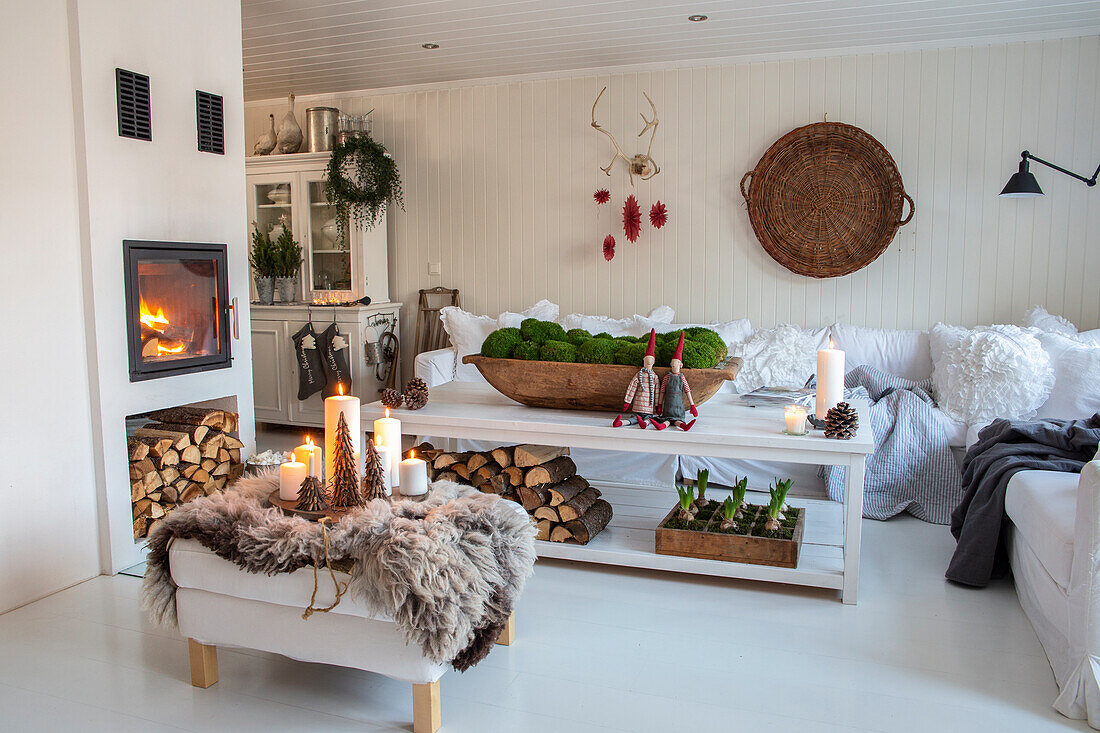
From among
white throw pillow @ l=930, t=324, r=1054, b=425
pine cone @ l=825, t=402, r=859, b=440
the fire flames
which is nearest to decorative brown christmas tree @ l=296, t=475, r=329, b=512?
the fire flames

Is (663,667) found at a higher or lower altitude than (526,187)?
lower

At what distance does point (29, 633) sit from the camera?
8.66ft

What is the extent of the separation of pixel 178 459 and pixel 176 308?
2.05 ft

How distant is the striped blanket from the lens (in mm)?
3781

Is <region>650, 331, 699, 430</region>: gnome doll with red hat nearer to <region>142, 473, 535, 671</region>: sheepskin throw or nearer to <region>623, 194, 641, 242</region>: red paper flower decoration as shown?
<region>142, 473, 535, 671</region>: sheepskin throw

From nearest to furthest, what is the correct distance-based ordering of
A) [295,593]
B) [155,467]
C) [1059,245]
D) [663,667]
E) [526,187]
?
[295,593] < [663,667] < [155,467] < [1059,245] < [526,187]

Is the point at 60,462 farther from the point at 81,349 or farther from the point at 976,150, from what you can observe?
the point at 976,150

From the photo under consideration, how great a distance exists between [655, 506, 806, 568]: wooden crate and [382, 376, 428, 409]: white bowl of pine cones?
102 centimetres

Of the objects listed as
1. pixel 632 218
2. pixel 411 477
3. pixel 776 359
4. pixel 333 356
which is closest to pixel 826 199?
pixel 776 359

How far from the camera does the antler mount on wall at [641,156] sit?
5094mm

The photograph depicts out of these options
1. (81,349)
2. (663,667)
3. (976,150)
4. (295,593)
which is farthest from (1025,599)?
(81,349)

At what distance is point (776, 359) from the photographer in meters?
4.47

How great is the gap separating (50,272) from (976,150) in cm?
452

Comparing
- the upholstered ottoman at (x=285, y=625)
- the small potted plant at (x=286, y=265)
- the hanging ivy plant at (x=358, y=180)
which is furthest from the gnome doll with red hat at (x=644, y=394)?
the small potted plant at (x=286, y=265)
